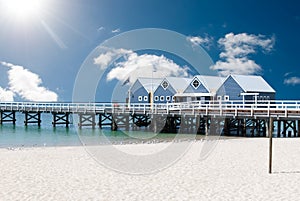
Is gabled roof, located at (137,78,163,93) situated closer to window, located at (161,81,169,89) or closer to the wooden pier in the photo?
window, located at (161,81,169,89)

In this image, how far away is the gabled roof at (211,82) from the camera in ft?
105

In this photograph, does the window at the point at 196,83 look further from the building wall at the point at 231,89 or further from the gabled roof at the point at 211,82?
the building wall at the point at 231,89

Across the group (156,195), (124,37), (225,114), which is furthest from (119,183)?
(225,114)

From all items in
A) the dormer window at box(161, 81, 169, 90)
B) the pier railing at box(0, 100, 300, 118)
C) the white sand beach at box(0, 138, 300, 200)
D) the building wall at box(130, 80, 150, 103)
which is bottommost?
the white sand beach at box(0, 138, 300, 200)

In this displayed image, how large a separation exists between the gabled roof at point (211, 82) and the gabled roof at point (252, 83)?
1585 millimetres

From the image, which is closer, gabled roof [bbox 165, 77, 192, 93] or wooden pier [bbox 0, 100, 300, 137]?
wooden pier [bbox 0, 100, 300, 137]

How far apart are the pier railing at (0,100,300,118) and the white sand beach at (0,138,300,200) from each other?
999 centimetres

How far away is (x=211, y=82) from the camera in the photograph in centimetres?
3331

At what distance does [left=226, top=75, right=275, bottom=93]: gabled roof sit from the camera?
101 feet

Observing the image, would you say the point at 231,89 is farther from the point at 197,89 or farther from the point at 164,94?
the point at 164,94

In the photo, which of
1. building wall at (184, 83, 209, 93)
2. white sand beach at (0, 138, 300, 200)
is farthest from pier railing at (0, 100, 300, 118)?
white sand beach at (0, 138, 300, 200)

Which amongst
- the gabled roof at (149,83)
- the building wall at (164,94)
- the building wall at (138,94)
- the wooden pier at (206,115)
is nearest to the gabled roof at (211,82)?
the wooden pier at (206,115)

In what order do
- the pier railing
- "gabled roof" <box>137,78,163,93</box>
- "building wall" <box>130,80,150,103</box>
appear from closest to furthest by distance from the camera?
the pier railing, "gabled roof" <box>137,78,163,93</box>, "building wall" <box>130,80,150,103</box>

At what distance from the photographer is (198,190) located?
25.1 ft
